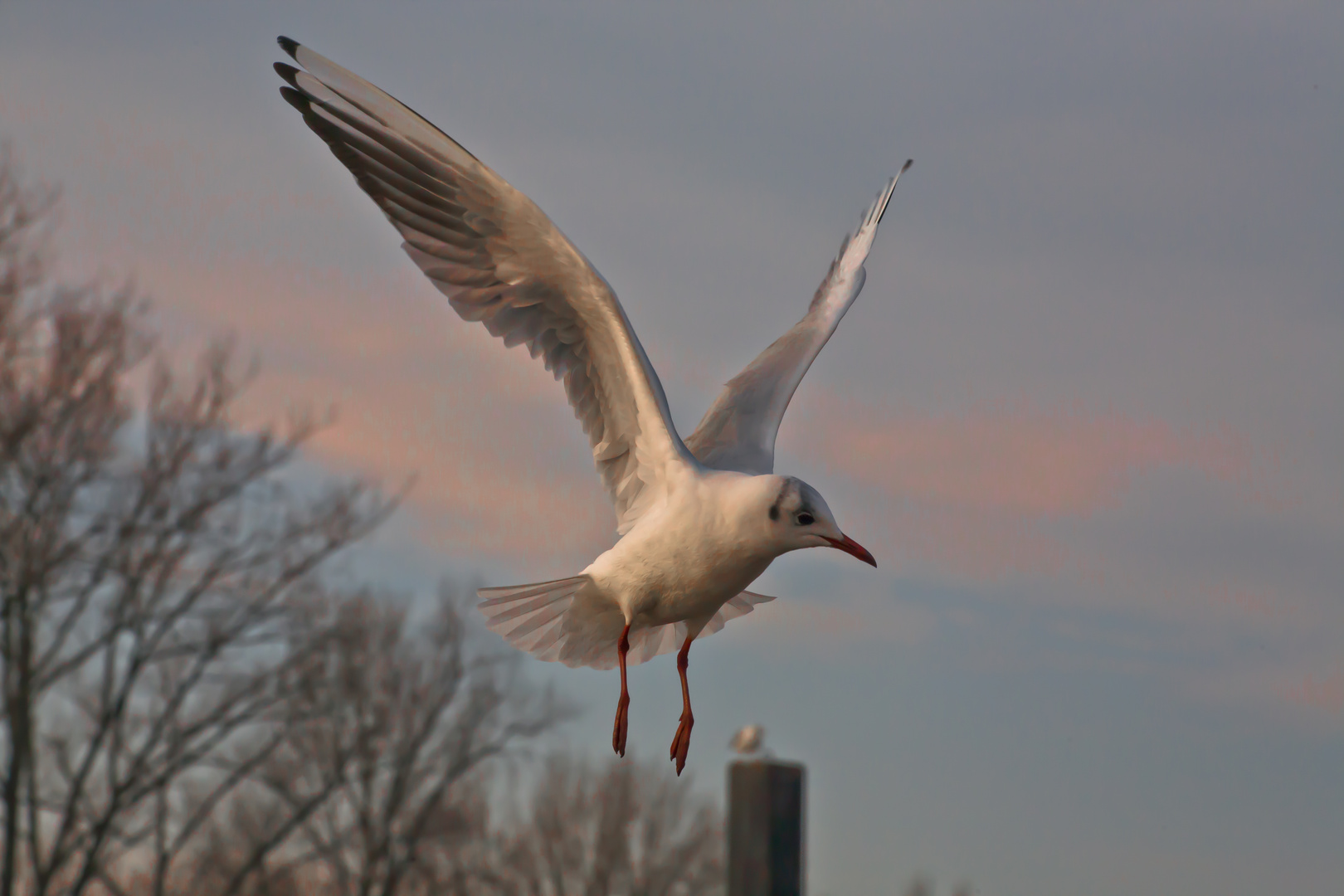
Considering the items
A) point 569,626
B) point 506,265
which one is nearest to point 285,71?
point 506,265

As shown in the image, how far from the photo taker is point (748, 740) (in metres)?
4.07

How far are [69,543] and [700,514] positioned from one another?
10494 millimetres

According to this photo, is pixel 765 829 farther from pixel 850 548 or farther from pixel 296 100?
pixel 296 100

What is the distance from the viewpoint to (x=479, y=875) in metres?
16.2

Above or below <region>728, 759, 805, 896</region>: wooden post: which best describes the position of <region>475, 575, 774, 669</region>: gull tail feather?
above

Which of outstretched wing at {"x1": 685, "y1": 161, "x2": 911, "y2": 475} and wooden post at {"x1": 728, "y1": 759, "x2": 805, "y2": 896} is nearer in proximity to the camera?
wooden post at {"x1": 728, "y1": 759, "x2": 805, "y2": 896}

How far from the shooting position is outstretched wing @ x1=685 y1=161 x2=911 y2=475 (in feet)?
13.1

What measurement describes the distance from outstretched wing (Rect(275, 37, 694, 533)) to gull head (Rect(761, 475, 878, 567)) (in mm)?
408

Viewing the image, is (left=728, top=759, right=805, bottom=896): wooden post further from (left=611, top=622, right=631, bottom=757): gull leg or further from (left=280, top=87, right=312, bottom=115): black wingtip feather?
(left=280, top=87, right=312, bottom=115): black wingtip feather

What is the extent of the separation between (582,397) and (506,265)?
0.40 meters

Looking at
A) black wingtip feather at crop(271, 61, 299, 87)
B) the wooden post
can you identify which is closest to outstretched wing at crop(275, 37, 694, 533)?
black wingtip feather at crop(271, 61, 299, 87)

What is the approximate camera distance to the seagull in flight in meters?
3.12

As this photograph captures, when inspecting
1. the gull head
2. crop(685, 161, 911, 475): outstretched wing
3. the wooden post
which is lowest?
the wooden post

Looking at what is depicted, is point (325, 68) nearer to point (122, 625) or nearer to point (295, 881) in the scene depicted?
point (122, 625)
